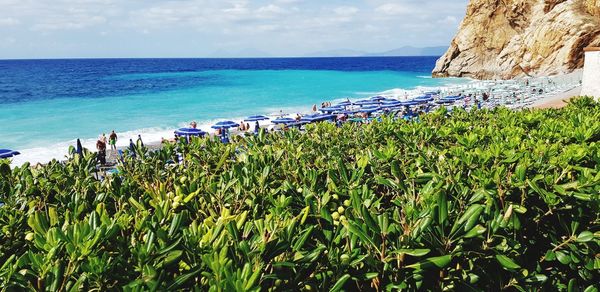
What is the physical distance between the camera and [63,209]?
4301 mm

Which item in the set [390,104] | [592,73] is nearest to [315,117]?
[390,104]

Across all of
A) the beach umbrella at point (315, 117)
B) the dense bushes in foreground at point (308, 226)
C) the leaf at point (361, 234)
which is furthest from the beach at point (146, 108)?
the leaf at point (361, 234)

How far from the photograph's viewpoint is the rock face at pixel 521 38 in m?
52.7

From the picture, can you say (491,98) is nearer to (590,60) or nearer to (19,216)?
(590,60)

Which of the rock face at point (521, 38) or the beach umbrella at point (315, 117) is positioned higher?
the rock face at point (521, 38)

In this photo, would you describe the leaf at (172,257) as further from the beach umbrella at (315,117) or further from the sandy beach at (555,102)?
the beach umbrella at (315,117)

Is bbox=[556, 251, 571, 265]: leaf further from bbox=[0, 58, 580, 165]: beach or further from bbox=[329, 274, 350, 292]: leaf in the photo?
bbox=[0, 58, 580, 165]: beach

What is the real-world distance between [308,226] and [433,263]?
949mm

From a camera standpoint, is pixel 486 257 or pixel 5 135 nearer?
pixel 486 257

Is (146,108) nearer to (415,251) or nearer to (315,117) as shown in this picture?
(315,117)

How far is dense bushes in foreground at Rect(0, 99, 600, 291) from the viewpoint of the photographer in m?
2.59

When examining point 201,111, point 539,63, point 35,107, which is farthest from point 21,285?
point 539,63

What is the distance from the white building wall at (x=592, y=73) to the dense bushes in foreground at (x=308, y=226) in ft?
47.9

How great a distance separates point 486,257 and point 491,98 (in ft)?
123
